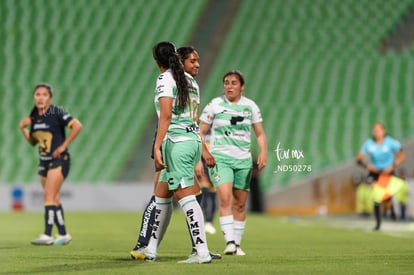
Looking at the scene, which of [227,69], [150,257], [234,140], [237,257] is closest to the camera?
[150,257]

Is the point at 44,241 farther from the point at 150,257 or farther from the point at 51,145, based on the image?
the point at 150,257

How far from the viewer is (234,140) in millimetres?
10398

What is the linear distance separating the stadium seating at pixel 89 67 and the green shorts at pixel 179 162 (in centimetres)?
1881

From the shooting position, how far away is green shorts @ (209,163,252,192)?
10250 mm

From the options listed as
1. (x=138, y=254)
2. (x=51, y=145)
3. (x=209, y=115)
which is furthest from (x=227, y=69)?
(x=138, y=254)

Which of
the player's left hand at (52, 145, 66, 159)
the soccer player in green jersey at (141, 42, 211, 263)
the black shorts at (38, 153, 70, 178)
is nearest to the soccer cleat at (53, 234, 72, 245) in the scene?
the black shorts at (38, 153, 70, 178)

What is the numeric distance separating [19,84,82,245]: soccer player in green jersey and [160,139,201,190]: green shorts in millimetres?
3615

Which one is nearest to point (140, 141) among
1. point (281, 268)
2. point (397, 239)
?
point (397, 239)

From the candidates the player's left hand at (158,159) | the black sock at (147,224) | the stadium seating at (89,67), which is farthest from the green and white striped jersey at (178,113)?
the stadium seating at (89,67)

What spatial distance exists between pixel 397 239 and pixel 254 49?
19.2 metres

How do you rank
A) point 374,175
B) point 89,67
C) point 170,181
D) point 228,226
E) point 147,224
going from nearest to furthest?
point 170,181, point 147,224, point 228,226, point 374,175, point 89,67

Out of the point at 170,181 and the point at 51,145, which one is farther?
the point at 51,145

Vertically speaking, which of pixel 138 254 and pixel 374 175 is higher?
pixel 374 175

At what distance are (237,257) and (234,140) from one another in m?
1.54
